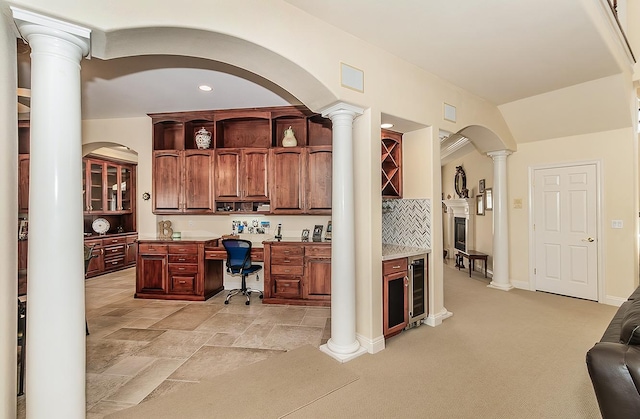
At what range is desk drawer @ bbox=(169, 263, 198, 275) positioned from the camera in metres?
4.50

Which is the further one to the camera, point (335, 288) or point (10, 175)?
point (335, 288)

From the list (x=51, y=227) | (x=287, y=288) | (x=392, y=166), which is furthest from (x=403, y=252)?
(x=51, y=227)

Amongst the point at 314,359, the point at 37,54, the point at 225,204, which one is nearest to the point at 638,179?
the point at 314,359

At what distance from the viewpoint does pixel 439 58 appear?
3129mm

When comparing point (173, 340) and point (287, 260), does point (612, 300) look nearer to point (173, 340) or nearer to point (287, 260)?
point (287, 260)

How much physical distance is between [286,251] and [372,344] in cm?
187

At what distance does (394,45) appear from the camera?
292 centimetres

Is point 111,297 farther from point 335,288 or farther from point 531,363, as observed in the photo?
point 531,363

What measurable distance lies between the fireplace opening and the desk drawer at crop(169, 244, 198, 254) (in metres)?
5.73

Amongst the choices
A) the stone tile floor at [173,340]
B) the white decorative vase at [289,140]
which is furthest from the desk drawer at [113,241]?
the white decorative vase at [289,140]

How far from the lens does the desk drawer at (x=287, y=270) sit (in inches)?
169

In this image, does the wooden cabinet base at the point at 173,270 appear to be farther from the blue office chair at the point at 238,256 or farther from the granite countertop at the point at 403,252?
the granite countertop at the point at 403,252

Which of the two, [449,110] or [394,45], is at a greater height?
[394,45]

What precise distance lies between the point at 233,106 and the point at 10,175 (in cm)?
322
